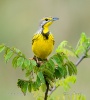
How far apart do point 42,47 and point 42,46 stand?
17 millimetres

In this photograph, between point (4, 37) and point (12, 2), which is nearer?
point (4, 37)

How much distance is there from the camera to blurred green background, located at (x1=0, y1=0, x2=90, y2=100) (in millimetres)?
9852

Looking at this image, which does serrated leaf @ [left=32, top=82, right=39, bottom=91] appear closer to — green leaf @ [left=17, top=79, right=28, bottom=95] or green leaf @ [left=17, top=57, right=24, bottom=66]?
green leaf @ [left=17, top=79, right=28, bottom=95]

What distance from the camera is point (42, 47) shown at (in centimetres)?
419

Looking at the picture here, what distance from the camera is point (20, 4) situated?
560 inches

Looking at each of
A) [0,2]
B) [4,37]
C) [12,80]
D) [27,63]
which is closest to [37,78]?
[27,63]

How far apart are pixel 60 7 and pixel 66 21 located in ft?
2.27

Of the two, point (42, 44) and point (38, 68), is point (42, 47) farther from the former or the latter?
point (38, 68)

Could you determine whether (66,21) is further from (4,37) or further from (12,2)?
(12,2)

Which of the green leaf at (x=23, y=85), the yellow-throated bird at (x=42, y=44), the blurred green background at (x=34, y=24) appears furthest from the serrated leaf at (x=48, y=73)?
the blurred green background at (x=34, y=24)

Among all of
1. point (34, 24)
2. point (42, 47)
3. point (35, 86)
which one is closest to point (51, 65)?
point (35, 86)

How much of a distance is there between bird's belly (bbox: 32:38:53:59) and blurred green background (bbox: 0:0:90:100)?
15.9ft

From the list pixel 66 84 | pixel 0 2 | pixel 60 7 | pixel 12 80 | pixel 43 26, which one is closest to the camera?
pixel 66 84

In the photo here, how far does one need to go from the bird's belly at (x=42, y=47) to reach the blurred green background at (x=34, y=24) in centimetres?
486
